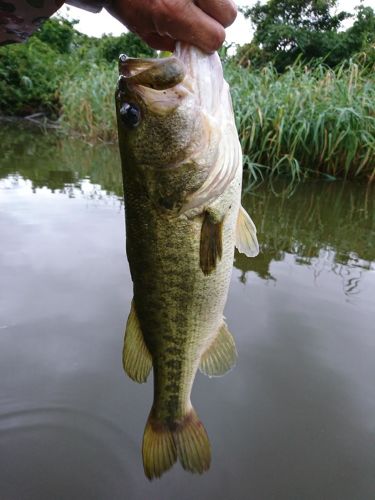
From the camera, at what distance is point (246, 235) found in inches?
64.6

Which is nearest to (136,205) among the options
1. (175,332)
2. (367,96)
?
(175,332)

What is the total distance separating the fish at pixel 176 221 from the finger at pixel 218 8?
0.10 m

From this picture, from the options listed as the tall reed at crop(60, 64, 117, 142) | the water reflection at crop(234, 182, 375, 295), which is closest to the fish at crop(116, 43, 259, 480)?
the water reflection at crop(234, 182, 375, 295)

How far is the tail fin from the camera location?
1551mm

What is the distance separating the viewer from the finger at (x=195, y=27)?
4.38ft

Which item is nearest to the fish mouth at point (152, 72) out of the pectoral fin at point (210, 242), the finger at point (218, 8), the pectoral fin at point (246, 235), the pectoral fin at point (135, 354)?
the finger at point (218, 8)

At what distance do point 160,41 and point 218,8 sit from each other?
29 cm

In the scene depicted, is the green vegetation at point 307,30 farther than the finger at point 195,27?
Yes

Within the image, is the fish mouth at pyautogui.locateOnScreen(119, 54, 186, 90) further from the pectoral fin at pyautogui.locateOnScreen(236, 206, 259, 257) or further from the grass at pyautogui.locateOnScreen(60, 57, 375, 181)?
the grass at pyautogui.locateOnScreen(60, 57, 375, 181)

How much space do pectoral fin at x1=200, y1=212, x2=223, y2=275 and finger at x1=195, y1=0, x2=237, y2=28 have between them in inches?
22.6

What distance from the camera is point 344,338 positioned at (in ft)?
7.91

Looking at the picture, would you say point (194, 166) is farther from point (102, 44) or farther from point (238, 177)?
point (102, 44)

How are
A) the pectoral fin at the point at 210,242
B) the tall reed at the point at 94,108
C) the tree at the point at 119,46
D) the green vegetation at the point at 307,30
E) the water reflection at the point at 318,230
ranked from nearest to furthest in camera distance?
the pectoral fin at the point at 210,242
the water reflection at the point at 318,230
the tall reed at the point at 94,108
the tree at the point at 119,46
the green vegetation at the point at 307,30

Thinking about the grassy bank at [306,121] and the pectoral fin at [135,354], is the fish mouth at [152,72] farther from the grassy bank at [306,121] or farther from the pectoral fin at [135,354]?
the grassy bank at [306,121]
